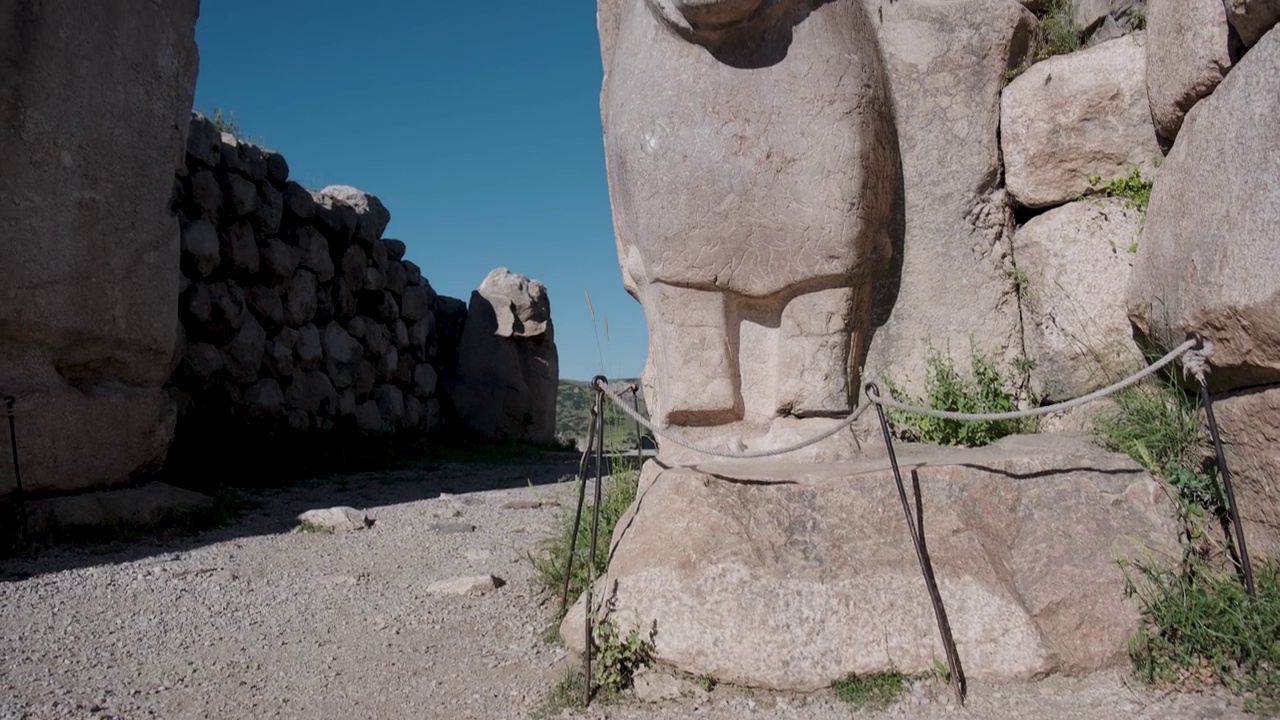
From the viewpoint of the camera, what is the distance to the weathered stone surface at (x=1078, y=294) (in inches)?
113

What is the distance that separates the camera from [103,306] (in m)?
4.55

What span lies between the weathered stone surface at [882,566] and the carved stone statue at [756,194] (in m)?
0.38

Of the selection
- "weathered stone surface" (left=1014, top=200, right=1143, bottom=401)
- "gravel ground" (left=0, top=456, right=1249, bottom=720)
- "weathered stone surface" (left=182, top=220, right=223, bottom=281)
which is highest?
"weathered stone surface" (left=182, top=220, right=223, bottom=281)

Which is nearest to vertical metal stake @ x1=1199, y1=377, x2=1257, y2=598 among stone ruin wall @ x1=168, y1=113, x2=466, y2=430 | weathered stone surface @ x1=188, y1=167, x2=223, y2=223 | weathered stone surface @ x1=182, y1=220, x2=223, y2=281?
stone ruin wall @ x1=168, y1=113, x2=466, y2=430

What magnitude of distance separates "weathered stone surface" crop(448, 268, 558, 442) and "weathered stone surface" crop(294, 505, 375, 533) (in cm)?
498

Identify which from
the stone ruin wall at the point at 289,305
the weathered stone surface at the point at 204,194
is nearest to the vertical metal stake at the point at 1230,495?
the stone ruin wall at the point at 289,305

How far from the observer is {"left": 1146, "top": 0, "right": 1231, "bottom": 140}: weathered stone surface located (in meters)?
2.42

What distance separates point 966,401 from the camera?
2926 mm

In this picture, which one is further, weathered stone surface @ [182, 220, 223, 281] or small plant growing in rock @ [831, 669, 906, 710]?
weathered stone surface @ [182, 220, 223, 281]

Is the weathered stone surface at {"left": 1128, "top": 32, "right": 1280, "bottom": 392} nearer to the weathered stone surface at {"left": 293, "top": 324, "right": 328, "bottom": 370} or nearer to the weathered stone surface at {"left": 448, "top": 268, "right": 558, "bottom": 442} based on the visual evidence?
the weathered stone surface at {"left": 293, "top": 324, "right": 328, "bottom": 370}

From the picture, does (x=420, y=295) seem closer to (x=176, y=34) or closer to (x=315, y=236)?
(x=315, y=236)

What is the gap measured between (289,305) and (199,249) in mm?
1270

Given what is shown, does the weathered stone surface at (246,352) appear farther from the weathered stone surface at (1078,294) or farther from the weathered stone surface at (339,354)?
the weathered stone surface at (1078,294)

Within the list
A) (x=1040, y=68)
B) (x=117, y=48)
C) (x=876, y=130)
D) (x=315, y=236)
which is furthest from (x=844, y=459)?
(x=315, y=236)
